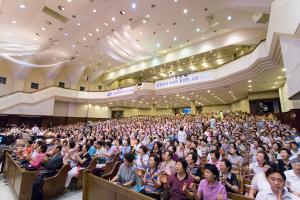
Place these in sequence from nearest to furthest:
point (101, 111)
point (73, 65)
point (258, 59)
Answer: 1. point (258, 59)
2. point (73, 65)
3. point (101, 111)

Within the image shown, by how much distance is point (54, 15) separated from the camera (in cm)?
1095

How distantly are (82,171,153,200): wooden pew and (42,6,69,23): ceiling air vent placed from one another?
11.1m

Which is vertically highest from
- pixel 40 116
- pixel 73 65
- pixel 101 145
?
pixel 73 65

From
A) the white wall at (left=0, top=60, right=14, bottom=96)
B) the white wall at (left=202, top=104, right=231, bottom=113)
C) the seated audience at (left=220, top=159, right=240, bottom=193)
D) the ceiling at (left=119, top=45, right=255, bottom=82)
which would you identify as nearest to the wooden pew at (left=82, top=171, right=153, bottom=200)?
the seated audience at (left=220, top=159, right=240, bottom=193)

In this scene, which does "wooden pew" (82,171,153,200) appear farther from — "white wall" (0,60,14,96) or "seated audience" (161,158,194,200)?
"white wall" (0,60,14,96)

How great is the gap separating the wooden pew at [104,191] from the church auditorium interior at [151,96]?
2 centimetres

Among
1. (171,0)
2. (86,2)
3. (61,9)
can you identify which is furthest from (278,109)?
(61,9)

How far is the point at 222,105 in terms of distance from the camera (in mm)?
20188

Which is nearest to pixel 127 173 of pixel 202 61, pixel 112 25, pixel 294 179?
pixel 294 179

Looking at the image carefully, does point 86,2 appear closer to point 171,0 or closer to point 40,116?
point 171,0

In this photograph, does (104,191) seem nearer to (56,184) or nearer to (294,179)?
(56,184)

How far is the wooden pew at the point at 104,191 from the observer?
6.91 feet

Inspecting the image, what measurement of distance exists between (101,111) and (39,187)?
1885cm

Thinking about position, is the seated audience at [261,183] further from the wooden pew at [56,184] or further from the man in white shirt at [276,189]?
the wooden pew at [56,184]
